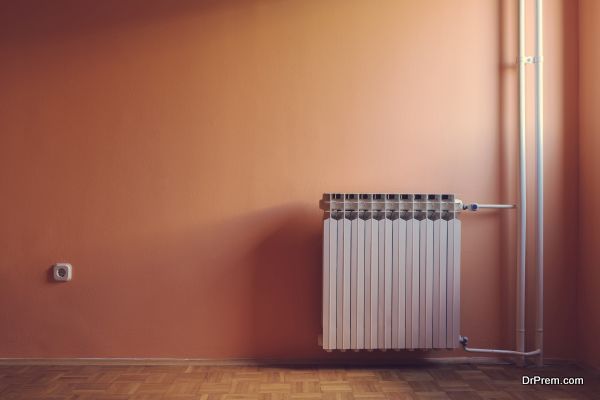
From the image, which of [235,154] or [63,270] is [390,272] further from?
[63,270]

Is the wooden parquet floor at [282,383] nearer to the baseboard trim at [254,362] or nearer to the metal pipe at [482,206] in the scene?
the baseboard trim at [254,362]

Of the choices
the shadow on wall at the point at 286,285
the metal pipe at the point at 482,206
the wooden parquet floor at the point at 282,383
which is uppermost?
the metal pipe at the point at 482,206

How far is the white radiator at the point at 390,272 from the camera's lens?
2.49m

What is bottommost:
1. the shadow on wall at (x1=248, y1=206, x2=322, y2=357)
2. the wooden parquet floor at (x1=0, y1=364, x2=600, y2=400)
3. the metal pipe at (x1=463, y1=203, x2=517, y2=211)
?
the wooden parquet floor at (x1=0, y1=364, x2=600, y2=400)

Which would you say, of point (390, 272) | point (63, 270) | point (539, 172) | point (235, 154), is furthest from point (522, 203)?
point (63, 270)

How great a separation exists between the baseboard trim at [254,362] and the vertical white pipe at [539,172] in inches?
7.8

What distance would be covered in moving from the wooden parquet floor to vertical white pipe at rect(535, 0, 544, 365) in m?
0.21

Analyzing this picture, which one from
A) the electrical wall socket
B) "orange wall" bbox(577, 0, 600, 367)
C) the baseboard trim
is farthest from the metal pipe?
the electrical wall socket

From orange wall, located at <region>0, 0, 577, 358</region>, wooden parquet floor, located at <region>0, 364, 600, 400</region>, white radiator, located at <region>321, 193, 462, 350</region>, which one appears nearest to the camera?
wooden parquet floor, located at <region>0, 364, 600, 400</region>

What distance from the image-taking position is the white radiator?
2.49 m

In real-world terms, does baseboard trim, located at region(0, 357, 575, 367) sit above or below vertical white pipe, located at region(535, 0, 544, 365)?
below

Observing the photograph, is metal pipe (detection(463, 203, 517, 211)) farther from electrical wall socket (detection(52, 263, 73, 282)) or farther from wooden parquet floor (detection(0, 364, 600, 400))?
electrical wall socket (detection(52, 263, 73, 282))

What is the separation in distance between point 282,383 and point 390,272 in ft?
2.30

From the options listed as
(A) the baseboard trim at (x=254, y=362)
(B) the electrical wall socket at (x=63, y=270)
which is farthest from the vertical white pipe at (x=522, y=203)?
(B) the electrical wall socket at (x=63, y=270)
